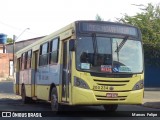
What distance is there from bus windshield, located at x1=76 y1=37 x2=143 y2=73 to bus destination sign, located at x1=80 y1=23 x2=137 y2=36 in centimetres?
32

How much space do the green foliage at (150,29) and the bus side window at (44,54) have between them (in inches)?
814

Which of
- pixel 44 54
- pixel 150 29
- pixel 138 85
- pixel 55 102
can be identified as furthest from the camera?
pixel 150 29

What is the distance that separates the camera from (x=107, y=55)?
1407 cm

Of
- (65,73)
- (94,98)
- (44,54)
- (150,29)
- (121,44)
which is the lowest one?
(94,98)

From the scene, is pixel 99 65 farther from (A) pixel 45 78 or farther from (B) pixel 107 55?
(A) pixel 45 78

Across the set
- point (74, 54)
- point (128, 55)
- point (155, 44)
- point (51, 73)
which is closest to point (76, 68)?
point (74, 54)

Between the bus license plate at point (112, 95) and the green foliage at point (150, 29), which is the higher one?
the green foliage at point (150, 29)

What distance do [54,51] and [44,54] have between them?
1.97 m

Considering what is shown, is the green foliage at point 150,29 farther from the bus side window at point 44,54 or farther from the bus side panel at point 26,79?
the bus side window at point 44,54

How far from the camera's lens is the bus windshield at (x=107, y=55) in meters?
13.9

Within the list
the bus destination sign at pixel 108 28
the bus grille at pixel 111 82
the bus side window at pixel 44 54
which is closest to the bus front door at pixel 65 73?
the bus destination sign at pixel 108 28

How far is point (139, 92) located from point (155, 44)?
2424cm

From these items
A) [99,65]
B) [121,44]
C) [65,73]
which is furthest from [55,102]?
[121,44]

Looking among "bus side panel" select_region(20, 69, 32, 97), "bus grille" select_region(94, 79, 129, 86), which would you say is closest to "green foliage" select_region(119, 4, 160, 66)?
"bus side panel" select_region(20, 69, 32, 97)
